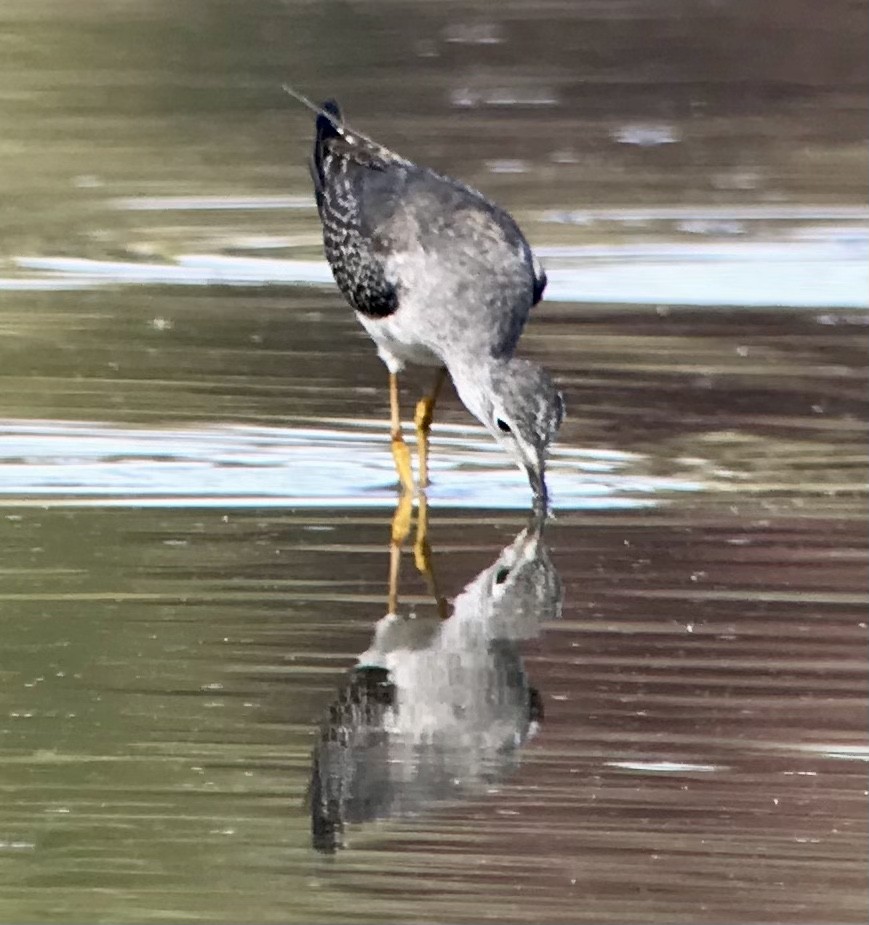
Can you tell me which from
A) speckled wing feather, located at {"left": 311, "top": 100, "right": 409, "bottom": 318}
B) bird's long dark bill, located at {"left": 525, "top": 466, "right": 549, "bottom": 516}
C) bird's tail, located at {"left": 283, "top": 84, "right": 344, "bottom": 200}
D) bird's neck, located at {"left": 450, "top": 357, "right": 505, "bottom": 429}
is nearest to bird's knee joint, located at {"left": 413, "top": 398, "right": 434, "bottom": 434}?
speckled wing feather, located at {"left": 311, "top": 100, "right": 409, "bottom": 318}

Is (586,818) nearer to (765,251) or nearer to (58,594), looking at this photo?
(58,594)

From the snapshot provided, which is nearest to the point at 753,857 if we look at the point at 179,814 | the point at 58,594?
the point at 179,814

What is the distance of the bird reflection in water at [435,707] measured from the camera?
7.14 m

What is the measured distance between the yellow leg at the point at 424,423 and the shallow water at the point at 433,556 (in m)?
0.13

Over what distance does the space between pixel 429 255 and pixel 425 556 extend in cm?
158

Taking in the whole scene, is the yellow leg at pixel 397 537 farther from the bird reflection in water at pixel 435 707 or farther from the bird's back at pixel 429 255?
Answer: the bird's back at pixel 429 255

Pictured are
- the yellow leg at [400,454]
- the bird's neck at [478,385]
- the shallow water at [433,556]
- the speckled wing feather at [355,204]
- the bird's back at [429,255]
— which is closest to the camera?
the shallow water at [433,556]

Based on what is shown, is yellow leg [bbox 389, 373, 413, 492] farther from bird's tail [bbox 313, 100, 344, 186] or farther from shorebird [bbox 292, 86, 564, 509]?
bird's tail [bbox 313, 100, 344, 186]

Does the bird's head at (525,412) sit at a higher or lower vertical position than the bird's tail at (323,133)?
lower

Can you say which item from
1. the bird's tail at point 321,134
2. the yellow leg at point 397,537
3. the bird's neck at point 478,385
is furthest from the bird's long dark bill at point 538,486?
the bird's tail at point 321,134

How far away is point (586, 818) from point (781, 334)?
22.0 ft

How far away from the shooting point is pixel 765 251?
1542 centimetres

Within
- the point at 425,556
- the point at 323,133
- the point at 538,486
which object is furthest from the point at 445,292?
the point at 323,133

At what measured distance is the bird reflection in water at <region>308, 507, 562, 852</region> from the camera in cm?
714
